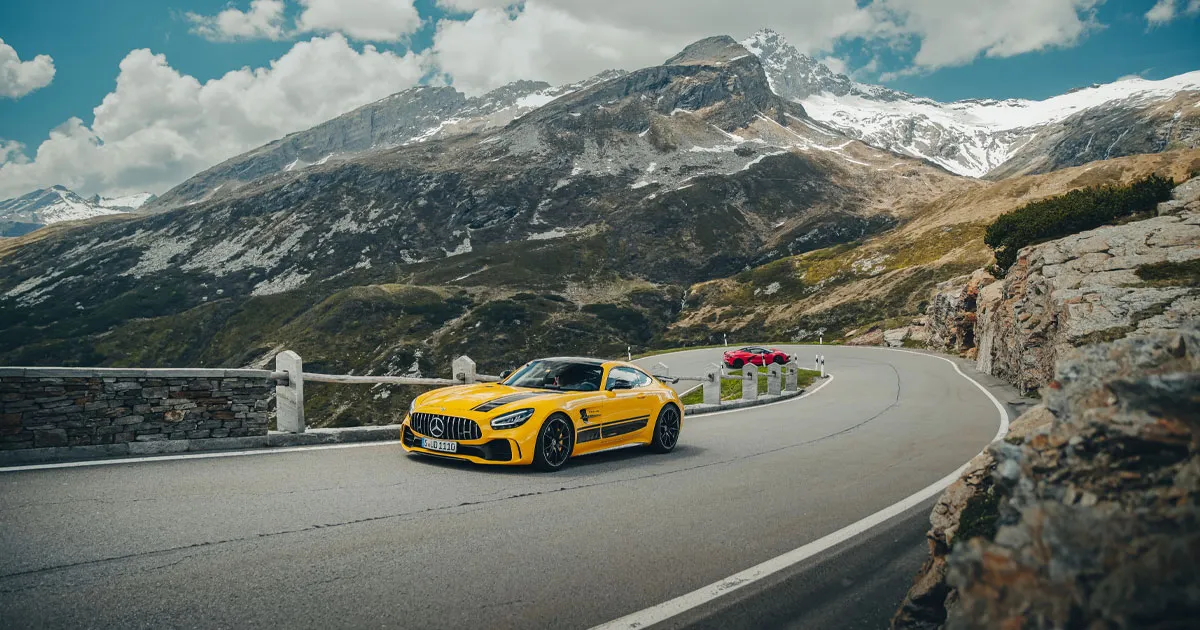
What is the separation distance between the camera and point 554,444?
917 centimetres

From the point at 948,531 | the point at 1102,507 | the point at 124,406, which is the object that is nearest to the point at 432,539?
the point at 948,531

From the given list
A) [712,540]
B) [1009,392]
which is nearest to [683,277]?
[1009,392]

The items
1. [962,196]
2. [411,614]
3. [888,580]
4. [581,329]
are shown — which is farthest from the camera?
[962,196]

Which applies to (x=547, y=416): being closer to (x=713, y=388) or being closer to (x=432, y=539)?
(x=432, y=539)

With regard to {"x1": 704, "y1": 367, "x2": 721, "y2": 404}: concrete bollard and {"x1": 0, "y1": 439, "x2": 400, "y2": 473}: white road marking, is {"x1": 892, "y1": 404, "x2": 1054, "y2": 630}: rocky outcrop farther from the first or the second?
{"x1": 704, "y1": 367, "x2": 721, "y2": 404}: concrete bollard

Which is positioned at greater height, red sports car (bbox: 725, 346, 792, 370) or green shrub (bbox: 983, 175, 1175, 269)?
green shrub (bbox: 983, 175, 1175, 269)

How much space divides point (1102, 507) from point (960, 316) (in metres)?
48.6

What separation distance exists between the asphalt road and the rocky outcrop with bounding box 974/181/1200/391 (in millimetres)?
9481

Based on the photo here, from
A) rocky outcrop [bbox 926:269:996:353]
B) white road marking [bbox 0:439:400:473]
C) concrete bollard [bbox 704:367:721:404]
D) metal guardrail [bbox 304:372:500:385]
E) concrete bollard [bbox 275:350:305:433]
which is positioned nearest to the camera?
white road marking [bbox 0:439:400:473]

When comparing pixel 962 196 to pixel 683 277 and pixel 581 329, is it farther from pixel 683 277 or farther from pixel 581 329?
pixel 581 329

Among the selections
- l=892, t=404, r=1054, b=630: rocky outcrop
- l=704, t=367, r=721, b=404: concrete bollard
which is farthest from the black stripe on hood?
l=704, t=367, r=721, b=404: concrete bollard

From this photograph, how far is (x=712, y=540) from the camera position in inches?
233

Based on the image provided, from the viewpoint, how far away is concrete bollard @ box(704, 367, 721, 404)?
19656mm

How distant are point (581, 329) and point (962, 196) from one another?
8202cm
